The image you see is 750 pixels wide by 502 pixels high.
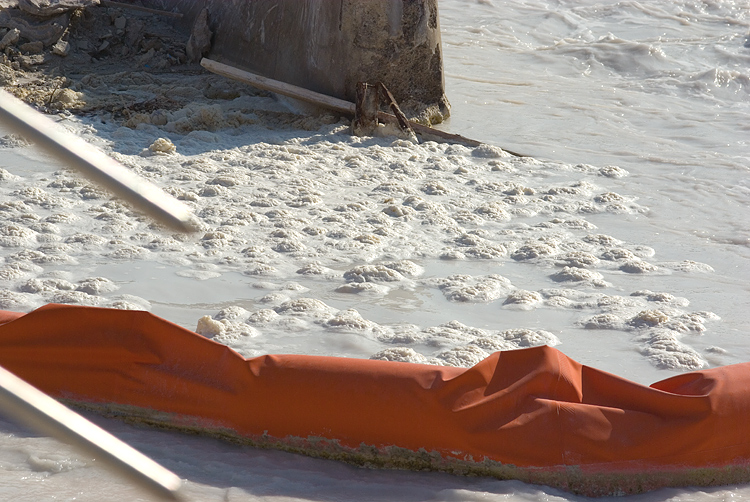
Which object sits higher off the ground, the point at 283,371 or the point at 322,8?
the point at 322,8

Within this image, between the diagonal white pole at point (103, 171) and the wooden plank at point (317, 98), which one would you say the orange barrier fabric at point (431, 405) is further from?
the wooden plank at point (317, 98)

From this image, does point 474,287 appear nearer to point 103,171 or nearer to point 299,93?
point 103,171

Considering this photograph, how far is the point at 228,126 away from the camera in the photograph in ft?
17.7

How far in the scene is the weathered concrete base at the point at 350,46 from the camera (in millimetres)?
5426

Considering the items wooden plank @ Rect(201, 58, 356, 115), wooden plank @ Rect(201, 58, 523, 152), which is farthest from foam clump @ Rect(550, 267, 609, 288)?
wooden plank @ Rect(201, 58, 356, 115)

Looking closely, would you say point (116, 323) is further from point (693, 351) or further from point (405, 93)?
point (405, 93)

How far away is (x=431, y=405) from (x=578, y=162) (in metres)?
3.41

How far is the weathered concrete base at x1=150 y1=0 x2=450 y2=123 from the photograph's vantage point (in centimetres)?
543

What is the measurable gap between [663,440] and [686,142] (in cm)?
410

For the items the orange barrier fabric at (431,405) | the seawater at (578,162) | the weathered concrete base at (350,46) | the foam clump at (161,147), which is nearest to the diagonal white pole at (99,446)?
the seawater at (578,162)

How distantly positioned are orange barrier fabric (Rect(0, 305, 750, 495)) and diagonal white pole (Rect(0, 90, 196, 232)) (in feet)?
4.72

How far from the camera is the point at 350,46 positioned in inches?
215

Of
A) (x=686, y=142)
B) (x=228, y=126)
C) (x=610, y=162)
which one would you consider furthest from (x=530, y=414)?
(x=686, y=142)

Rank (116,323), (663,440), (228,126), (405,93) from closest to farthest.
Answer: (663,440), (116,323), (228,126), (405,93)
